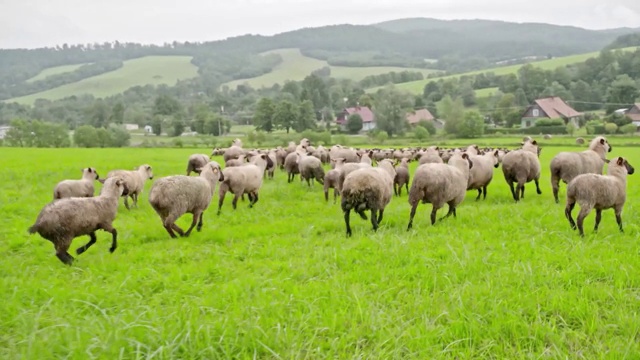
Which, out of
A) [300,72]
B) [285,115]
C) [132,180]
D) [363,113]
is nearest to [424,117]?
[363,113]

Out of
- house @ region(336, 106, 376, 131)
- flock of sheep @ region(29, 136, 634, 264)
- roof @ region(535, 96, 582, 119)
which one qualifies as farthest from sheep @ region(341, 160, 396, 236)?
roof @ region(535, 96, 582, 119)

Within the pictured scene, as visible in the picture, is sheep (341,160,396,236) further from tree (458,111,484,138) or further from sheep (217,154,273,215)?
tree (458,111,484,138)

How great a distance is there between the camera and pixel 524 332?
Result: 496cm

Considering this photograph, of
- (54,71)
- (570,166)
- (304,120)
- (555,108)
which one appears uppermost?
(54,71)

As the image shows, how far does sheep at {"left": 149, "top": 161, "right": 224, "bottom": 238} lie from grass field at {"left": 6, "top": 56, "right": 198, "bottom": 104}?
134137mm

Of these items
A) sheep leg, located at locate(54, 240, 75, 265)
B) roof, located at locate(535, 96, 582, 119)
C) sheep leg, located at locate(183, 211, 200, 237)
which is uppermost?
sheep leg, located at locate(54, 240, 75, 265)

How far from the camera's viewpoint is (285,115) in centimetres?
7981

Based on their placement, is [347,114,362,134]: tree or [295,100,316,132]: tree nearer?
[295,100,316,132]: tree

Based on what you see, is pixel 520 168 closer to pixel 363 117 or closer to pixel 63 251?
pixel 63 251

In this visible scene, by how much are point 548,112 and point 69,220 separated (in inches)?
3560

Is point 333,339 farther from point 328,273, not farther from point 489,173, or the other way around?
point 489,173

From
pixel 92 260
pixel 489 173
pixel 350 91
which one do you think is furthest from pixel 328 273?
pixel 350 91

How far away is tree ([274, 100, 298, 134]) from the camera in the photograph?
79.7 metres

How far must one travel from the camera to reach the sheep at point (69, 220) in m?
7.71
